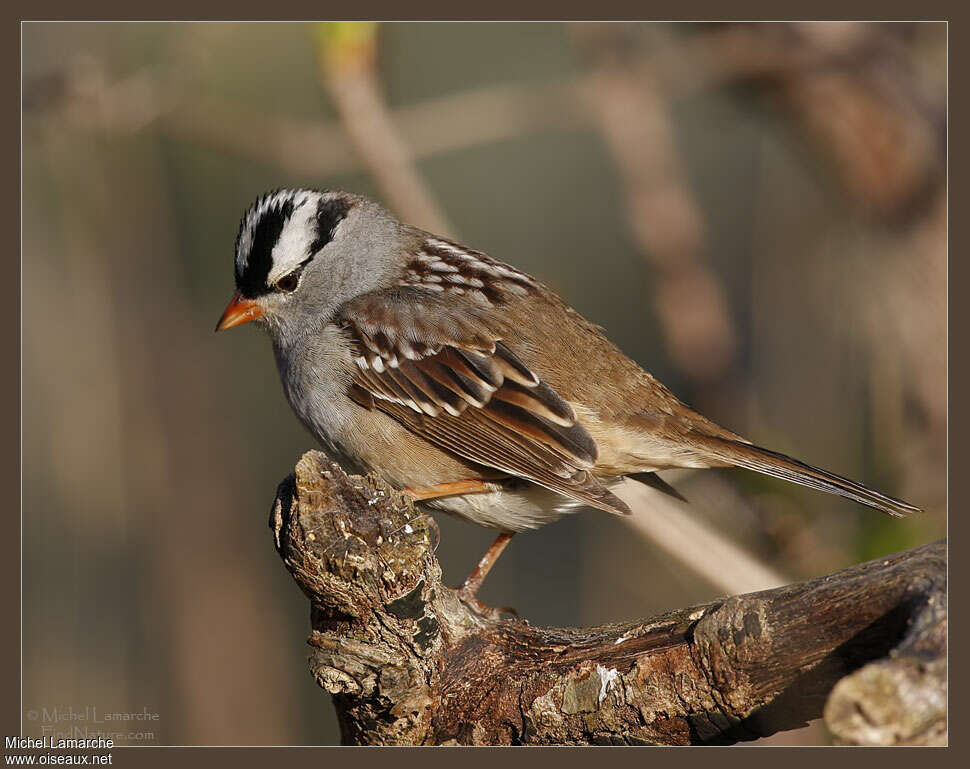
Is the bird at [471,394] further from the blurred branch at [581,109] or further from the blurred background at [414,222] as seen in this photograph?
the blurred branch at [581,109]

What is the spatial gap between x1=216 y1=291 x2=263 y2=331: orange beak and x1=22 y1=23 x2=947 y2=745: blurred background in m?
0.89

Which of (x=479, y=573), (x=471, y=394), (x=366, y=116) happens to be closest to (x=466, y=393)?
(x=471, y=394)

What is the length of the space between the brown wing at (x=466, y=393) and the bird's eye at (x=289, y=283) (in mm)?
326

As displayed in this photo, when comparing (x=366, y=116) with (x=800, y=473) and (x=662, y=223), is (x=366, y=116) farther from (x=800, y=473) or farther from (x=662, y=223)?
(x=800, y=473)

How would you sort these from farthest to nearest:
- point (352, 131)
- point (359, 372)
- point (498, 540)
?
point (352, 131) → point (498, 540) → point (359, 372)

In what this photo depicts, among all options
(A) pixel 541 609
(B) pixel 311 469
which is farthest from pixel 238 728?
(B) pixel 311 469

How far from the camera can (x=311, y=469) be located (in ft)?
9.45

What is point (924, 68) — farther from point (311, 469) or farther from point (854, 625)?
point (311, 469)

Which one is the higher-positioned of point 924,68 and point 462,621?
point 924,68

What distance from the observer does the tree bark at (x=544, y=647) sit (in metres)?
2.62

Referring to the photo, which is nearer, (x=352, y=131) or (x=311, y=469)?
(x=311, y=469)

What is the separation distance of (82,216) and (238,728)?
2958 millimetres

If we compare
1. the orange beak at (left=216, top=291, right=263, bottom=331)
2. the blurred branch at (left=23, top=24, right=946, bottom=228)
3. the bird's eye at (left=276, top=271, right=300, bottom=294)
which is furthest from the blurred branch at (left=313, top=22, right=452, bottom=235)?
the orange beak at (left=216, top=291, right=263, bottom=331)

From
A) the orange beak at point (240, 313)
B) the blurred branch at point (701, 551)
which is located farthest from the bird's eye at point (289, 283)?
the blurred branch at point (701, 551)
